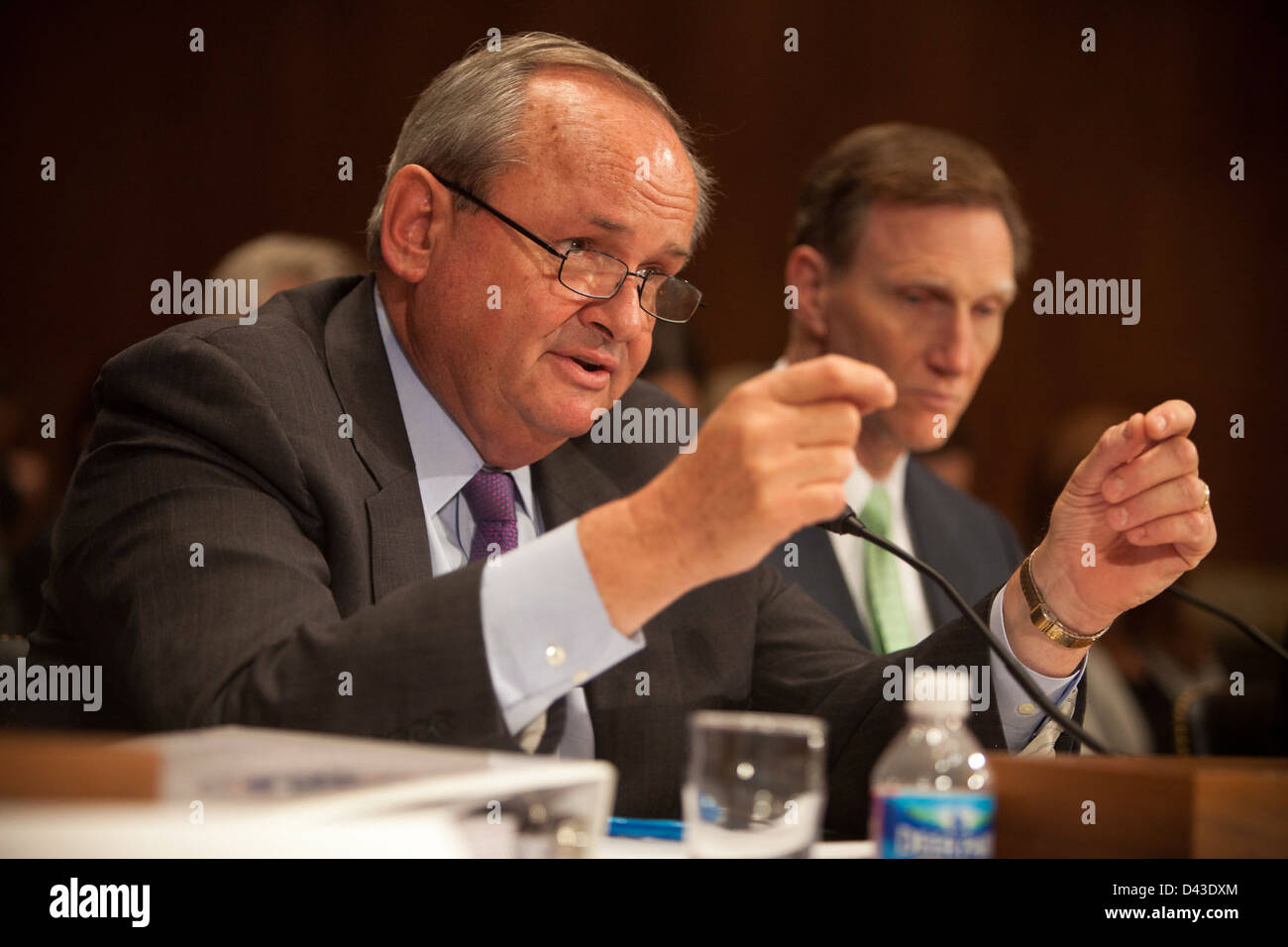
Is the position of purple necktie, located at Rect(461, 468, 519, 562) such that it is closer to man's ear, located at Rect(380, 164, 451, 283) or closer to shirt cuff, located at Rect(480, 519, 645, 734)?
man's ear, located at Rect(380, 164, 451, 283)

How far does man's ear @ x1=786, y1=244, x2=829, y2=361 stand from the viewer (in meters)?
2.55

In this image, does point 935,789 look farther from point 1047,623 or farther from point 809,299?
point 809,299

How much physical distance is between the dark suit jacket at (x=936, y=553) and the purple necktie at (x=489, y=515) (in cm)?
63

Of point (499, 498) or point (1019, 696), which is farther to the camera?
point (499, 498)

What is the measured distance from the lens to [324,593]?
120cm

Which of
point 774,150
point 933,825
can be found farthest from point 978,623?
point 774,150

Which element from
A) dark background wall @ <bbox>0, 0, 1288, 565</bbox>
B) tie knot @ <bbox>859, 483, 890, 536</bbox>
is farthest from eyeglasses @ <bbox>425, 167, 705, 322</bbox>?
dark background wall @ <bbox>0, 0, 1288, 565</bbox>

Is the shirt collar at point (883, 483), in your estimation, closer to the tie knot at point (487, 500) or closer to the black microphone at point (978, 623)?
the tie knot at point (487, 500)

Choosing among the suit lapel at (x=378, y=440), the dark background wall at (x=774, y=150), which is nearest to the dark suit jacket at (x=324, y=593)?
the suit lapel at (x=378, y=440)

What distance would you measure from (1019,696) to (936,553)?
1.07 meters

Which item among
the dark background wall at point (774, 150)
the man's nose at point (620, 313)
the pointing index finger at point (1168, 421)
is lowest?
the pointing index finger at point (1168, 421)

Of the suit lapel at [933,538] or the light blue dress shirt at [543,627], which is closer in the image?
the light blue dress shirt at [543,627]

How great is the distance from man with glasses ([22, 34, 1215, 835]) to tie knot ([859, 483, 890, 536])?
64cm

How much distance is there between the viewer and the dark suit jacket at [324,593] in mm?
1027
